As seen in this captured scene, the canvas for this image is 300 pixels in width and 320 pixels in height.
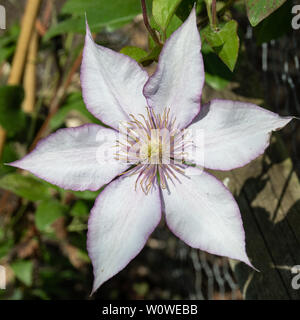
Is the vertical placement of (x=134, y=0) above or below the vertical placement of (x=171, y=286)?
above

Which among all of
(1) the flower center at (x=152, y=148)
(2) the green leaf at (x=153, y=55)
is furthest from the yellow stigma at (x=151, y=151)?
(2) the green leaf at (x=153, y=55)

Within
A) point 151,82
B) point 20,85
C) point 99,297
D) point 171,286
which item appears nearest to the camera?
point 151,82

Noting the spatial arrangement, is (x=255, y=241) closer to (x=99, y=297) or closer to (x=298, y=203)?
(x=298, y=203)

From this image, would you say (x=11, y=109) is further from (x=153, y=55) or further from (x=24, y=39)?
(x=153, y=55)

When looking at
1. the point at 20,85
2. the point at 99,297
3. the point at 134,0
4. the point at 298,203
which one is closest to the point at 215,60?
the point at 134,0

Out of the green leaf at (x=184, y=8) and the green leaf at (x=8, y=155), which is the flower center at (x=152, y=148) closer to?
the green leaf at (x=184, y=8)

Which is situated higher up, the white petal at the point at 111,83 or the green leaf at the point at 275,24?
the green leaf at the point at 275,24

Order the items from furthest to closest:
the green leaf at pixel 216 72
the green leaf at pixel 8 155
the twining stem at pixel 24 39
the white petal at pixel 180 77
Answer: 1. the green leaf at pixel 8 155
2. the twining stem at pixel 24 39
3. the green leaf at pixel 216 72
4. the white petal at pixel 180 77
